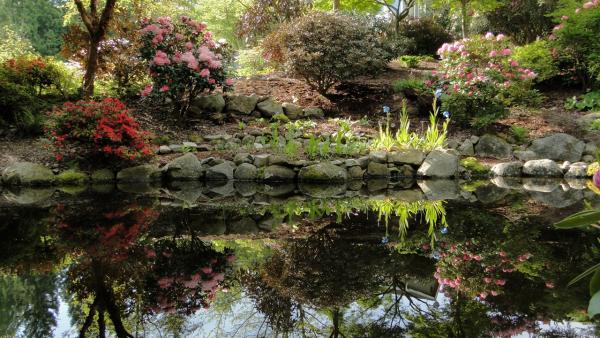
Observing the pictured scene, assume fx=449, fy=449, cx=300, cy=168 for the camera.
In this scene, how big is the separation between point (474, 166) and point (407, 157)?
1.39 meters

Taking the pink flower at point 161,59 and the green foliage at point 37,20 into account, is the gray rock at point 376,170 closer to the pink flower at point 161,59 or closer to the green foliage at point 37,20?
the pink flower at point 161,59

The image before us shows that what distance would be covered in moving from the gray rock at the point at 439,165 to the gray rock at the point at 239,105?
4.32 metres

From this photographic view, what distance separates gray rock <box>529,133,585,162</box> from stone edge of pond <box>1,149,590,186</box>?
0.68m

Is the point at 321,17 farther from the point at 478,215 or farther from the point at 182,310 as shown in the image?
the point at 182,310

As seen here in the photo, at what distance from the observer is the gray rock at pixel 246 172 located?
25.9 ft

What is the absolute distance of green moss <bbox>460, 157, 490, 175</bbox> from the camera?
8.65m

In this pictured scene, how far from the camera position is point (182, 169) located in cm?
779

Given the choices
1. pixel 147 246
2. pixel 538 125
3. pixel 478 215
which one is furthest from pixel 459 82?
pixel 147 246

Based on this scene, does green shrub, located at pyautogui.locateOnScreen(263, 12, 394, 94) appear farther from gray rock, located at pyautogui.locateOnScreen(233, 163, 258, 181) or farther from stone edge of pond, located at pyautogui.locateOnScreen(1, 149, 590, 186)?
gray rock, located at pyautogui.locateOnScreen(233, 163, 258, 181)

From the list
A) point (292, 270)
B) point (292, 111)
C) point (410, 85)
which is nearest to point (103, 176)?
point (292, 111)

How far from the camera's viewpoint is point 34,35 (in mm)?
32406

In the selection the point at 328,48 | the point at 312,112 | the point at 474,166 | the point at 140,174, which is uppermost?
the point at 328,48

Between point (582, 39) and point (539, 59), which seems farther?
point (539, 59)

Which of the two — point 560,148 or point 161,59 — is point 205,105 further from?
point 560,148
